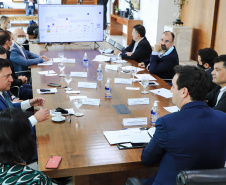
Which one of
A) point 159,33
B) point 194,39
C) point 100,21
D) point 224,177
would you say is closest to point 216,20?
point 194,39

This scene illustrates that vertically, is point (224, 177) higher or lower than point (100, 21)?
lower

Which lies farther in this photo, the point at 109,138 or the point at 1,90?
the point at 1,90

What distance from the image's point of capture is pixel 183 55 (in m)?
7.54

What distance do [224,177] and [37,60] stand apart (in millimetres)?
3312

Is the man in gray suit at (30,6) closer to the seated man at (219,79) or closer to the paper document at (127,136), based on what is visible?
the seated man at (219,79)

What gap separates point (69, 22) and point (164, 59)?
212cm

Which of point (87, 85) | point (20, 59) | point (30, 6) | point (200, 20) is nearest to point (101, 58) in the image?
point (20, 59)

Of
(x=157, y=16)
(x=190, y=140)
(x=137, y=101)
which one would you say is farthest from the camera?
(x=157, y=16)

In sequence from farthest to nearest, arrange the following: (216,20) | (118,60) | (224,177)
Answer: (216,20) → (118,60) → (224,177)

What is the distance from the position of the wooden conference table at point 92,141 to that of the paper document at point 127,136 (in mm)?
46

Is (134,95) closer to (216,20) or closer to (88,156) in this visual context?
(88,156)

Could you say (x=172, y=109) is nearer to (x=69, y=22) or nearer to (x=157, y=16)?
(x=69, y=22)

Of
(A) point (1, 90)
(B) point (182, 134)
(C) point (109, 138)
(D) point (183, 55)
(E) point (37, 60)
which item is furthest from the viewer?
(D) point (183, 55)

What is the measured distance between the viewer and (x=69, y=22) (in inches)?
207
